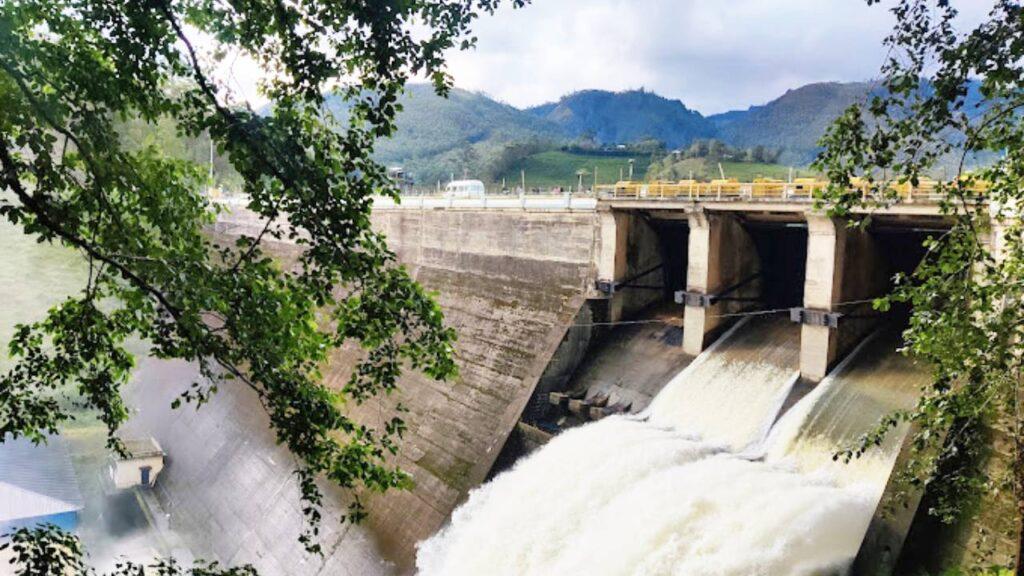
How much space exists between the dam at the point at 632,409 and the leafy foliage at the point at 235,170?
623cm

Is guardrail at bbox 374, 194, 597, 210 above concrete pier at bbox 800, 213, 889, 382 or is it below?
above

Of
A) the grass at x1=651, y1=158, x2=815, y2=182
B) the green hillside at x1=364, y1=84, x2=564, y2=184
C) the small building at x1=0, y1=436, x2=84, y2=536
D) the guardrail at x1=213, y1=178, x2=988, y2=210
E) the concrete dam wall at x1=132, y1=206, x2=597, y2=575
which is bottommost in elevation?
the small building at x1=0, y1=436, x2=84, y2=536

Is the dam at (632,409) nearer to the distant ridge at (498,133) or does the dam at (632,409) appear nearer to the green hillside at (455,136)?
the distant ridge at (498,133)

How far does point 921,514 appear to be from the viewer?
27.8 feet

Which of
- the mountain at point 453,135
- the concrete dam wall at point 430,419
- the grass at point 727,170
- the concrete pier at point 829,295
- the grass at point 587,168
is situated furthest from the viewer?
the mountain at point 453,135

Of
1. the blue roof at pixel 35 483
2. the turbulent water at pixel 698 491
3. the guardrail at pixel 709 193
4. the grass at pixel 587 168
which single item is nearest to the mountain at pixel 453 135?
the grass at pixel 587 168

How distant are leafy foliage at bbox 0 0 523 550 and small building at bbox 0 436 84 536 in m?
16.7

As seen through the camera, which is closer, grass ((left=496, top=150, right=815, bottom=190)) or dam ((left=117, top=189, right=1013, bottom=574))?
dam ((left=117, top=189, right=1013, bottom=574))

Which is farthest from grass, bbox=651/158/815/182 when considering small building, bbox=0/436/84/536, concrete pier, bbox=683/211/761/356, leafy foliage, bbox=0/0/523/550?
leafy foliage, bbox=0/0/523/550

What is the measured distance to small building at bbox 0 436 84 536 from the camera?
1848 cm

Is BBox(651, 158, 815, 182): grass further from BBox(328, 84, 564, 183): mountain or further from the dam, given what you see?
the dam

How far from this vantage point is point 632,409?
45.7 ft

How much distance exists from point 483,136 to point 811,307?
133148 millimetres

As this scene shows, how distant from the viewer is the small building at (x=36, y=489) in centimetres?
1848
